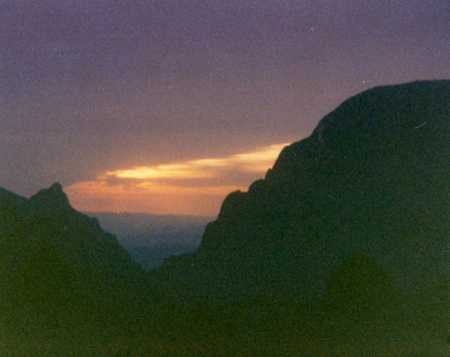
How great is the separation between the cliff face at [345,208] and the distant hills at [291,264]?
0.15 metres

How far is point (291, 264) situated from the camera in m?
46.2

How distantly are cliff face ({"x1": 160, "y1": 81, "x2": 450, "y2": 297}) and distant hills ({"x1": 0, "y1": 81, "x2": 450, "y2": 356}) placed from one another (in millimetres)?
147

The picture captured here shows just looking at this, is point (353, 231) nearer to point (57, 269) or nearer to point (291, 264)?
point (291, 264)

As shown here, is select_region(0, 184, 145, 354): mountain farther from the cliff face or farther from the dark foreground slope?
the cliff face

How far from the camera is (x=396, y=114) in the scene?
2292 inches

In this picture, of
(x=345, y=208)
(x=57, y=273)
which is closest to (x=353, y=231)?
(x=345, y=208)

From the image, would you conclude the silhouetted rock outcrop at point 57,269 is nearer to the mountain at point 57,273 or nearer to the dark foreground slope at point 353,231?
the mountain at point 57,273

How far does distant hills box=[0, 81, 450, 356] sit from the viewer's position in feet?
104

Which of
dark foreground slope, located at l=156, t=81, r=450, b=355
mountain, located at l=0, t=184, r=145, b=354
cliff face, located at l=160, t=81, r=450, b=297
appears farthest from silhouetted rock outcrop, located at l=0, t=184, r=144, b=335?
cliff face, located at l=160, t=81, r=450, b=297

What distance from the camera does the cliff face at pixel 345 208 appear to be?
4312 centimetres

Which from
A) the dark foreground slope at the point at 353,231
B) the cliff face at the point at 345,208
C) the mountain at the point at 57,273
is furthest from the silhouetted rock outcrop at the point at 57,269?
the cliff face at the point at 345,208

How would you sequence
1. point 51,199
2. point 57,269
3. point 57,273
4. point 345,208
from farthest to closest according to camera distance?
point 51,199 < point 345,208 < point 57,269 < point 57,273

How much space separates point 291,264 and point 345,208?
788 centimetres

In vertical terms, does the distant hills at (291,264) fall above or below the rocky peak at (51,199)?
below
